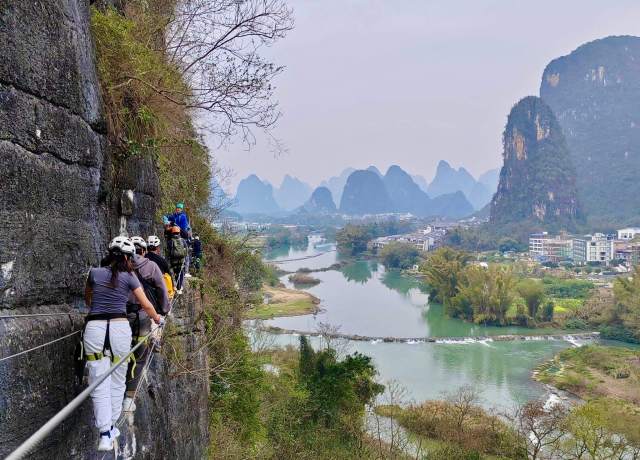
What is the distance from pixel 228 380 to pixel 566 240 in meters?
58.6

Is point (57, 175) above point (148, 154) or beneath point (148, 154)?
beneath

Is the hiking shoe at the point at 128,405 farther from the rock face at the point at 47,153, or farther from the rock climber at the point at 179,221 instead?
the rock climber at the point at 179,221

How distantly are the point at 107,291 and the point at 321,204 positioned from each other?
179992 millimetres

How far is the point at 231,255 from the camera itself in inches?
299

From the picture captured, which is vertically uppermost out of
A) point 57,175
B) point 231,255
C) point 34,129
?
point 34,129

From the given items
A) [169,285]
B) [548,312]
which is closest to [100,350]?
[169,285]

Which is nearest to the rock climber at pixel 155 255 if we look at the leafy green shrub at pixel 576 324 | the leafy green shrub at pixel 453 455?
the leafy green shrub at pixel 453 455

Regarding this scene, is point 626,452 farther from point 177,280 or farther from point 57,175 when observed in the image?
point 57,175

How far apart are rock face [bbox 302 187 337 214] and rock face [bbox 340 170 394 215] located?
6635 millimetres

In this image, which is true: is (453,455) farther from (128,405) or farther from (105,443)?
(105,443)

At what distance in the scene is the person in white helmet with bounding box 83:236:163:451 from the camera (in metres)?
2.12

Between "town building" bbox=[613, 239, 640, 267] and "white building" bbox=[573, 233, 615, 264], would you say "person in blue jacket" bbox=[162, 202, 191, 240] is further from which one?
"white building" bbox=[573, 233, 615, 264]

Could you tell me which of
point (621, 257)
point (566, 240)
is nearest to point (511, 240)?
point (566, 240)

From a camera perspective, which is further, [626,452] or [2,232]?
[626,452]
